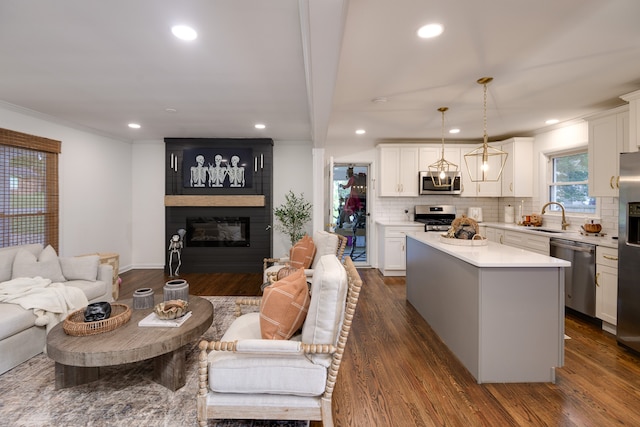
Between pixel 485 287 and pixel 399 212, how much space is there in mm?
3834

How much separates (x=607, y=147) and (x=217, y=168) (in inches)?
216

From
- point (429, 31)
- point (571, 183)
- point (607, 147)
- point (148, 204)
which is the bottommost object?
point (148, 204)

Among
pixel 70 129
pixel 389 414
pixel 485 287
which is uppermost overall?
pixel 70 129

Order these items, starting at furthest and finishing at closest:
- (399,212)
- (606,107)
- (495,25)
→ 1. (399,212)
2. (606,107)
3. (495,25)

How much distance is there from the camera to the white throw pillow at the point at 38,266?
3033mm

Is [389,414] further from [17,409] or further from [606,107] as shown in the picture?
[606,107]

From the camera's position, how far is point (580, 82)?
2984 millimetres

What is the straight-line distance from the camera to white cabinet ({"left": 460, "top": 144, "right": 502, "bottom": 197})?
18.1 feet

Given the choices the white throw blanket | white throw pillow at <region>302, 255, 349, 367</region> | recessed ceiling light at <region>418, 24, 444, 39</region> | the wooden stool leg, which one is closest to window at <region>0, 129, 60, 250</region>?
the white throw blanket

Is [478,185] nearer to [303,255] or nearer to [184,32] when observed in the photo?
[303,255]

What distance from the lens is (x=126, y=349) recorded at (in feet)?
6.15

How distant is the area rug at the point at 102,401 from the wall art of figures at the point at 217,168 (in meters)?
3.67

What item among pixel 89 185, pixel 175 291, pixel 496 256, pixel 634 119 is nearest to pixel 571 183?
pixel 634 119

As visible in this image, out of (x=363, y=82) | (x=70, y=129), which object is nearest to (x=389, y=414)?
(x=363, y=82)
